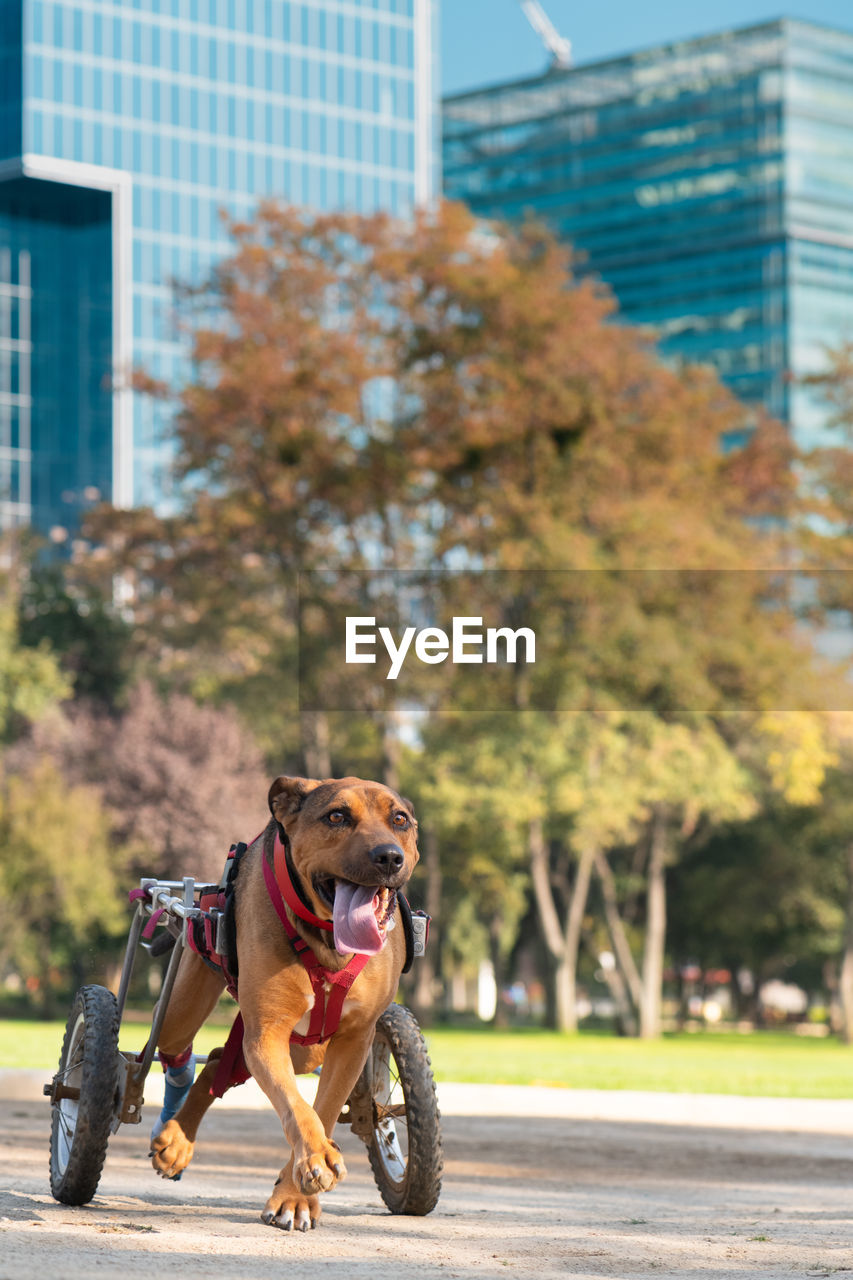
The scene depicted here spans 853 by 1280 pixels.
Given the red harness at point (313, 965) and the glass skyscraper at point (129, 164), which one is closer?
the red harness at point (313, 965)

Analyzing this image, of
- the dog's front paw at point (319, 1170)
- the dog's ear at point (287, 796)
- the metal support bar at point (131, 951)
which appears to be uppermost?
the dog's ear at point (287, 796)

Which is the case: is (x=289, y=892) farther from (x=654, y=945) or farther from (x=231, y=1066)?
(x=654, y=945)

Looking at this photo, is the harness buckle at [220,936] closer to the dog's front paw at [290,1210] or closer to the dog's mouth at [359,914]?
the dog's mouth at [359,914]

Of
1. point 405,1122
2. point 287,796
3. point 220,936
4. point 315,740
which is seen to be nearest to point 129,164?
point 315,740

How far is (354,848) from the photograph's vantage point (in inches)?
243

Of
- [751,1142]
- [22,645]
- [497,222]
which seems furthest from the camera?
[22,645]

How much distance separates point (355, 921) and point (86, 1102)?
163 cm

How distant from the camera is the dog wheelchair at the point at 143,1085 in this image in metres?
7.15

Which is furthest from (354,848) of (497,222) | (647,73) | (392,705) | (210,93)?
(647,73)

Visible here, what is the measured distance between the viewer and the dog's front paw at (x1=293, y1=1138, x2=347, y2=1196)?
19.8 ft

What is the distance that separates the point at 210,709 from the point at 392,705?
6.17 meters

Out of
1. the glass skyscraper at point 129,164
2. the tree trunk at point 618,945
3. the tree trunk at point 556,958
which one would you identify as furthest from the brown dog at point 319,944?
the glass skyscraper at point 129,164

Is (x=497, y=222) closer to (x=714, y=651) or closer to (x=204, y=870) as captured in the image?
(x=714, y=651)

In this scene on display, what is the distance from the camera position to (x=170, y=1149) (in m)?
7.17
